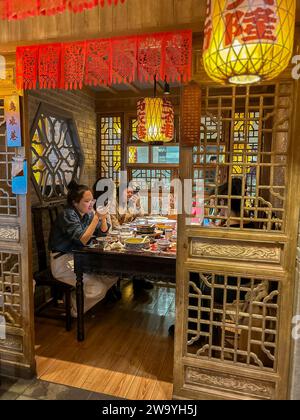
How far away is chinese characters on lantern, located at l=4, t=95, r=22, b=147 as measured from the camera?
2092mm

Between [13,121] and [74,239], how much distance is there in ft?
3.77

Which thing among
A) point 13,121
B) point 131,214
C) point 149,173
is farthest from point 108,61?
point 149,173

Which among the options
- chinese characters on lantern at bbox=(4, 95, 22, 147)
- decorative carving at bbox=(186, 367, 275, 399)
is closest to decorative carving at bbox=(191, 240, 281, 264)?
decorative carving at bbox=(186, 367, 275, 399)

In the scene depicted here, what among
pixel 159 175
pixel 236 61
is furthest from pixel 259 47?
pixel 159 175

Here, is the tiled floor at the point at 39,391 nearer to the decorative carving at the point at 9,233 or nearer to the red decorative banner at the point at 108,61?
the decorative carving at the point at 9,233

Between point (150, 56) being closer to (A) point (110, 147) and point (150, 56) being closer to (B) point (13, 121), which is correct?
(B) point (13, 121)

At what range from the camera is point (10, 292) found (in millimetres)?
2314

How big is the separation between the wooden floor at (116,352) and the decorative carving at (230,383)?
295 mm

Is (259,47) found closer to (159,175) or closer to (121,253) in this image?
(121,253)

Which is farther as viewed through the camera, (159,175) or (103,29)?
(159,175)

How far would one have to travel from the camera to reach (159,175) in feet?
16.6

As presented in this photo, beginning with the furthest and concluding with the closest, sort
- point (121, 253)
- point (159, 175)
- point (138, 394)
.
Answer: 1. point (159, 175)
2. point (121, 253)
3. point (138, 394)
